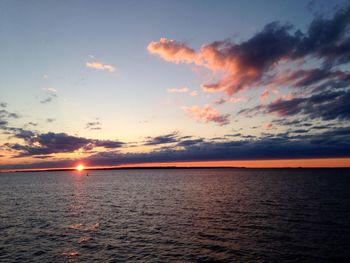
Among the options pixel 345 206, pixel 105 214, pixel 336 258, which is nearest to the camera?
pixel 336 258

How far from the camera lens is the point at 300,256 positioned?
33.6 m

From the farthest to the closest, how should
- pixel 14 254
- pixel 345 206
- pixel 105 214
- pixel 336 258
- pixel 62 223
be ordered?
pixel 345 206, pixel 105 214, pixel 62 223, pixel 14 254, pixel 336 258

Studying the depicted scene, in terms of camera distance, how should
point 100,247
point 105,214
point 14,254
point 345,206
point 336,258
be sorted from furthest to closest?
point 345,206 → point 105,214 → point 100,247 → point 14,254 → point 336,258

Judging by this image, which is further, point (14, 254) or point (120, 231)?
point (120, 231)

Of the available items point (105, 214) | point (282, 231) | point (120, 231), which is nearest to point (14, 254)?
point (120, 231)

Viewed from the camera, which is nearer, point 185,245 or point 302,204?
point 185,245

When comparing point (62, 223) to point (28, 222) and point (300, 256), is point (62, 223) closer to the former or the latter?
point (28, 222)

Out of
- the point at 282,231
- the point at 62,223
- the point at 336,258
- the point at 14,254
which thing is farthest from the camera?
the point at 62,223

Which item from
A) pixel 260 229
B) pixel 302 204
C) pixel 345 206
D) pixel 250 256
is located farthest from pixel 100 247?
pixel 345 206

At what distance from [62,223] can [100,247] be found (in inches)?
812

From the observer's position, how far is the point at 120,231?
156ft

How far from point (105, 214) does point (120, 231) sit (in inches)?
744

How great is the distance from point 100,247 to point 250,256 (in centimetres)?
2000

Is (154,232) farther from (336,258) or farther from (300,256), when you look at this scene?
(336,258)
